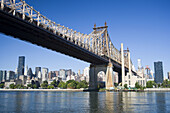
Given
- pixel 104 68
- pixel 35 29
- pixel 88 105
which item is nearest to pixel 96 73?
pixel 104 68

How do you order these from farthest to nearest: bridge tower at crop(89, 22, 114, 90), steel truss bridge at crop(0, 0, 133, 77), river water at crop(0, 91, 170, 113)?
1. bridge tower at crop(89, 22, 114, 90)
2. steel truss bridge at crop(0, 0, 133, 77)
3. river water at crop(0, 91, 170, 113)

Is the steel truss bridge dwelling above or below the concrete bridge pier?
above

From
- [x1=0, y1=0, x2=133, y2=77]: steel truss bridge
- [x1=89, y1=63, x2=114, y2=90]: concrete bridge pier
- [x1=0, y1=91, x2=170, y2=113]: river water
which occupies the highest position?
[x1=0, y1=0, x2=133, y2=77]: steel truss bridge

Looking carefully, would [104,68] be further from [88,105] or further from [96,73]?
[88,105]

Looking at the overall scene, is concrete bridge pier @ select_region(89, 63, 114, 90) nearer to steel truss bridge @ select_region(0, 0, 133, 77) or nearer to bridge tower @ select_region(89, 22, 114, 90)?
bridge tower @ select_region(89, 22, 114, 90)

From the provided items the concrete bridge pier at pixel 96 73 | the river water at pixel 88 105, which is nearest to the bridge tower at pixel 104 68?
the concrete bridge pier at pixel 96 73

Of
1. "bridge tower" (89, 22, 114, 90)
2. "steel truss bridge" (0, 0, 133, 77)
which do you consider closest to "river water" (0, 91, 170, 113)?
"steel truss bridge" (0, 0, 133, 77)

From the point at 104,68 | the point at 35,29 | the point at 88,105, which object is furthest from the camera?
the point at 104,68

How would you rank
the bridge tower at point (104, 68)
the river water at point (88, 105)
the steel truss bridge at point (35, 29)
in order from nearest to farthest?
the river water at point (88, 105), the steel truss bridge at point (35, 29), the bridge tower at point (104, 68)

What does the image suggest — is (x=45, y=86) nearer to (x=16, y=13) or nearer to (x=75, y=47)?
(x=75, y=47)

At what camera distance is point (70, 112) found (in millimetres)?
22594

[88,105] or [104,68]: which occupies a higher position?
[104,68]

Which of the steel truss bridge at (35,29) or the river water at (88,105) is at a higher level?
the steel truss bridge at (35,29)

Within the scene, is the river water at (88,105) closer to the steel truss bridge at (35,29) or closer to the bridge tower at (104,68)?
the steel truss bridge at (35,29)
